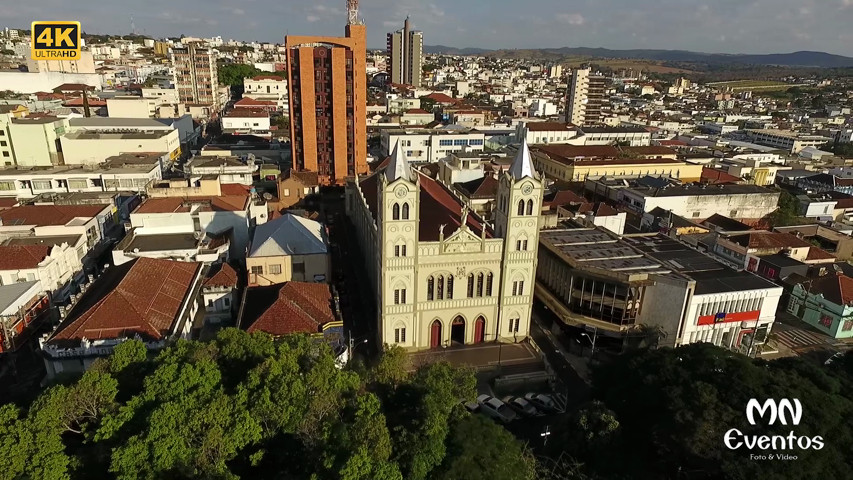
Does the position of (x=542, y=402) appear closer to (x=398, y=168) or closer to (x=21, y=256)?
(x=398, y=168)

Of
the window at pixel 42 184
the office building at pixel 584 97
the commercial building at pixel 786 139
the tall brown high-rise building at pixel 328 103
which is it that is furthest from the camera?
the office building at pixel 584 97

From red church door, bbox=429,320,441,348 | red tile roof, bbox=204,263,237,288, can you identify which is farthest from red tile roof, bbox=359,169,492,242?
red tile roof, bbox=204,263,237,288

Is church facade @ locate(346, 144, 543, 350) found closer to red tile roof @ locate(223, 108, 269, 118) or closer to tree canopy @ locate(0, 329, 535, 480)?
tree canopy @ locate(0, 329, 535, 480)

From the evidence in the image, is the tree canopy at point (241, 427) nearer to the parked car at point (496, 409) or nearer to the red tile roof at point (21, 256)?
the parked car at point (496, 409)

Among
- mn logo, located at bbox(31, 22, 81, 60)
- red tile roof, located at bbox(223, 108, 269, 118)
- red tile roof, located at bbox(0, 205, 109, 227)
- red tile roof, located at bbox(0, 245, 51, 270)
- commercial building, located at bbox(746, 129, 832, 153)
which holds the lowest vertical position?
red tile roof, located at bbox(0, 245, 51, 270)

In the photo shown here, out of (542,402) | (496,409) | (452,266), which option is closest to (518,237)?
(452,266)

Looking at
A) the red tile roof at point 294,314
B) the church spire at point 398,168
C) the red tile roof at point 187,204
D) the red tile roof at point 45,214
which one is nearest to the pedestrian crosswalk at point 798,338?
the church spire at point 398,168
